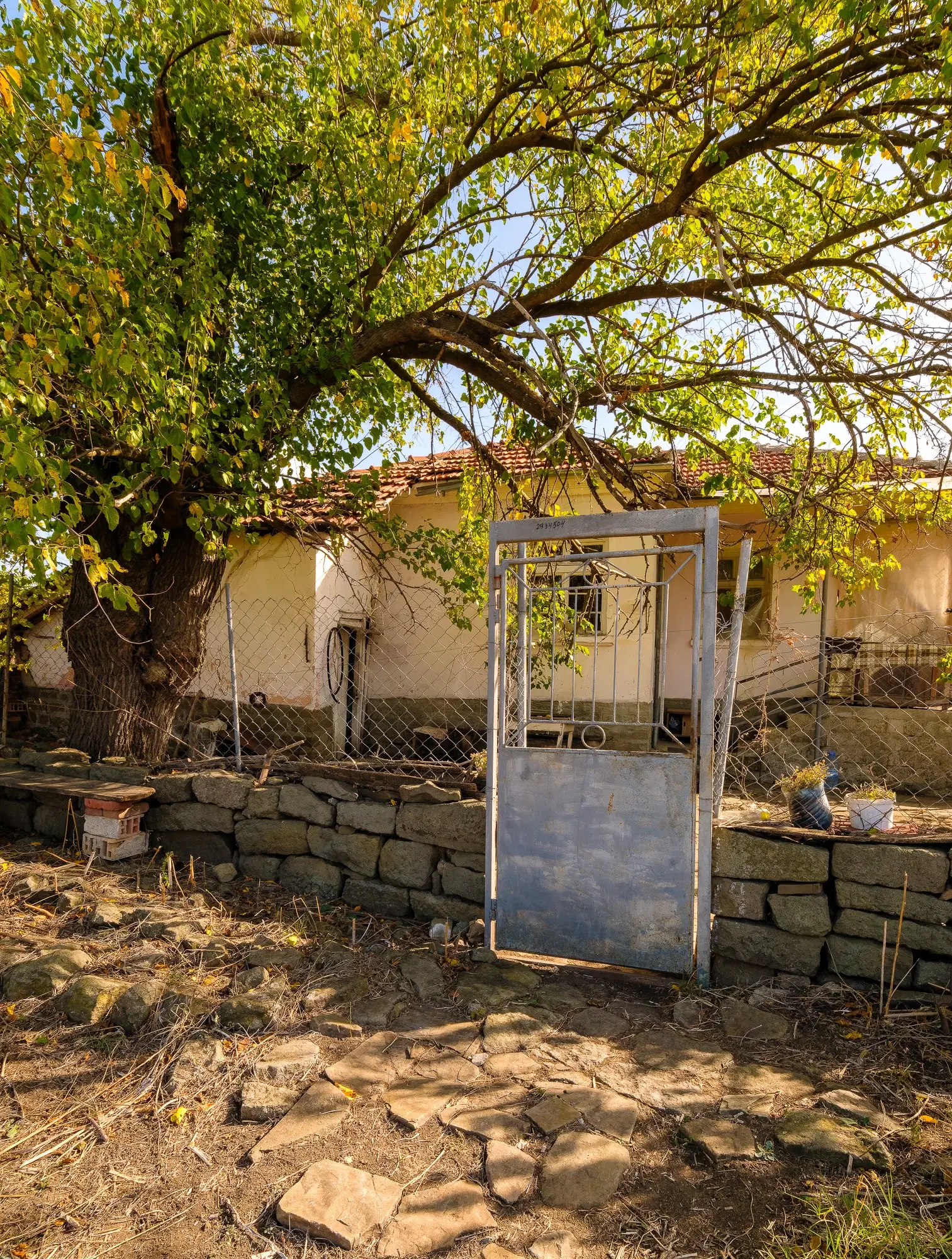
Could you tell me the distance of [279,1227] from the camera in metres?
2.39

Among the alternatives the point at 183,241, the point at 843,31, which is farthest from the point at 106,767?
the point at 843,31

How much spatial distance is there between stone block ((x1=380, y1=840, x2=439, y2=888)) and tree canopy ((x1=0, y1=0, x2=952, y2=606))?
8.13 feet

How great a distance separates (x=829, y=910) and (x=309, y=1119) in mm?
2818

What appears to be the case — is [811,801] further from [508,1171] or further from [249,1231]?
[249,1231]

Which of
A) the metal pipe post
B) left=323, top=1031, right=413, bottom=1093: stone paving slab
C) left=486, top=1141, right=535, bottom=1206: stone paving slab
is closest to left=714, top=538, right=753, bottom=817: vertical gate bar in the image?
the metal pipe post

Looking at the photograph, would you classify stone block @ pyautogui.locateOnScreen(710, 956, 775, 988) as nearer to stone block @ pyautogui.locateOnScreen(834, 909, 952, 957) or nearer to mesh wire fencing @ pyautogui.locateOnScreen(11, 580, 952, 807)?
stone block @ pyautogui.locateOnScreen(834, 909, 952, 957)

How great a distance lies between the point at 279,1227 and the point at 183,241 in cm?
603

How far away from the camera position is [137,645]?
6.09 metres

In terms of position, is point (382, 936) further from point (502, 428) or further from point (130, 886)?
point (502, 428)

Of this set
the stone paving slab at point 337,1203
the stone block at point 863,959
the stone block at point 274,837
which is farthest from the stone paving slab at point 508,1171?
the stone block at point 274,837

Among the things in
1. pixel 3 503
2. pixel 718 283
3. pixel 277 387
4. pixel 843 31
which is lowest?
pixel 3 503

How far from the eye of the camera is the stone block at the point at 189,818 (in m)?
5.66

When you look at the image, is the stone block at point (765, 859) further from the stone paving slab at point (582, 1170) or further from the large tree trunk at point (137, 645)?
the large tree trunk at point (137, 645)


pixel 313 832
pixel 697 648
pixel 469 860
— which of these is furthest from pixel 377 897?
pixel 697 648
